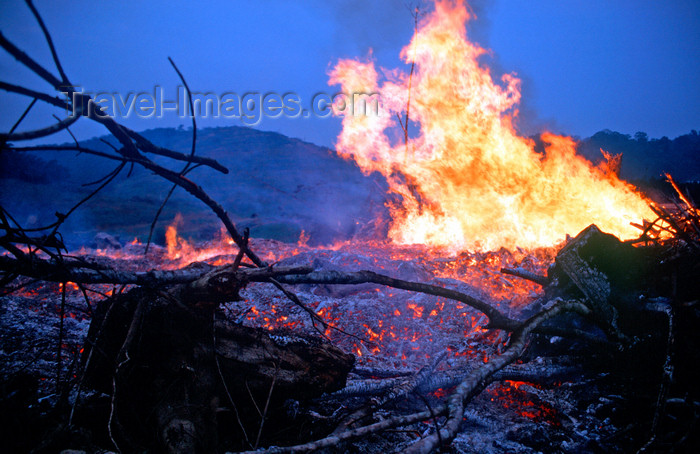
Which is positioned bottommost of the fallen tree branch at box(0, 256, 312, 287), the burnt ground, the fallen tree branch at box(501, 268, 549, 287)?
the burnt ground

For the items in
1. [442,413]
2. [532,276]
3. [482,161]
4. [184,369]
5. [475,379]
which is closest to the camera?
[442,413]

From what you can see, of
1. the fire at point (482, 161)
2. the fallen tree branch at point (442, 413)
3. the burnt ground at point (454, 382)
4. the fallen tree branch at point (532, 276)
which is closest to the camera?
the fallen tree branch at point (442, 413)

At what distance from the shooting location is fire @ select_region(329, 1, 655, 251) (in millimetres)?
10766

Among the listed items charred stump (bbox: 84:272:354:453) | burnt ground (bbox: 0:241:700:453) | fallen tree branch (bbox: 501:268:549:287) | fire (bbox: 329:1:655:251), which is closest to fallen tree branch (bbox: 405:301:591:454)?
burnt ground (bbox: 0:241:700:453)

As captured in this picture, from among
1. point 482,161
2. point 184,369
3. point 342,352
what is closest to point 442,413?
point 342,352

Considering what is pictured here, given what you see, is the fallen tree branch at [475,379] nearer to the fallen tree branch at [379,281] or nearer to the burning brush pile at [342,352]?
the burning brush pile at [342,352]

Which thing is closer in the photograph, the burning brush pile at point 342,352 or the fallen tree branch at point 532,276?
the burning brush pile at point 342,352

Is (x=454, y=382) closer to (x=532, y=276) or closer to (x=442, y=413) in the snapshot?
(x=442, y=413)

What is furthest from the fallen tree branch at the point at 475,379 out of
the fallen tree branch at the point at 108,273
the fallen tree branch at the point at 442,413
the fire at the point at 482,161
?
the fire at the point at 482,161

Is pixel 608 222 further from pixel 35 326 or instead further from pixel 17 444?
pixel 35 326

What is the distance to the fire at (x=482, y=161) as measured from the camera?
35.3 feet

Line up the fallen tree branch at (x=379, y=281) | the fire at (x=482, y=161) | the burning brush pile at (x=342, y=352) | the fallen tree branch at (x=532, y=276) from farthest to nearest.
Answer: the fire at (x=482, y=161), the fallen tree branch at (x=532, y=276), the fallen tree branch at (x=379, y=281), the burning brush pile at (x=342, y=352)

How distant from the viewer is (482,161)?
485 inches

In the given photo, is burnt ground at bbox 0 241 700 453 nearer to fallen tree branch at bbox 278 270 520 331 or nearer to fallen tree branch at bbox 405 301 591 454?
fallen tree branch at bbox 405 301 591 454
